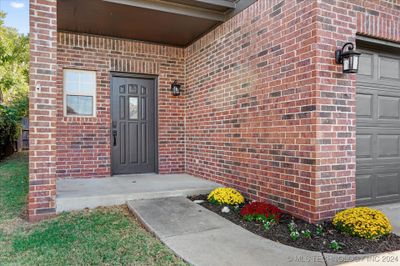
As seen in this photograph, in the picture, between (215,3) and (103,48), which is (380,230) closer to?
(215,3)

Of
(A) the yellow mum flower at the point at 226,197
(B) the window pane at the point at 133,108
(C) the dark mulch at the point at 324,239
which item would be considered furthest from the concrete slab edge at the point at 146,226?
(B) the window pane at the point at 133,108

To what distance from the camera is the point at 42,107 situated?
140 inches

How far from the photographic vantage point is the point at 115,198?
4.14 meters

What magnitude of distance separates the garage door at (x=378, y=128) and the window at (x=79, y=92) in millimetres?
4721

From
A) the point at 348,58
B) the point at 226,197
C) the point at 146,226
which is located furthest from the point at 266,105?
the point at 146,226

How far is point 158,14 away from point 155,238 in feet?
11.7

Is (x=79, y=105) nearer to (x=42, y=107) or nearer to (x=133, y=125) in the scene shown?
(x=133, y=125)

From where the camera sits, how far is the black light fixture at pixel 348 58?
319cm

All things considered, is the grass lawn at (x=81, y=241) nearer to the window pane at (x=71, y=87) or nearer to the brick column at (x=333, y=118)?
the brick column at (x=333, y=118)

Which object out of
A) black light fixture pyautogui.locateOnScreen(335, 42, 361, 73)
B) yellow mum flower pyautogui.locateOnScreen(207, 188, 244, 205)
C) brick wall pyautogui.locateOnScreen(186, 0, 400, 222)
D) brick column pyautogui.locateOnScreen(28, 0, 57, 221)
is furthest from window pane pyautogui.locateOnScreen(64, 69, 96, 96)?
black light fixture pyautogui.locateOnScreen(335, 42, 361, 73)

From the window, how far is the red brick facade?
12 centimetres

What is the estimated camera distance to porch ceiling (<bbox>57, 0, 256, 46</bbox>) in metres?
4.52

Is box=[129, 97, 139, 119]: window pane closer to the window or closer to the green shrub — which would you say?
the window

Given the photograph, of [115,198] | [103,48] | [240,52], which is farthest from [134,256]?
[103,48]
